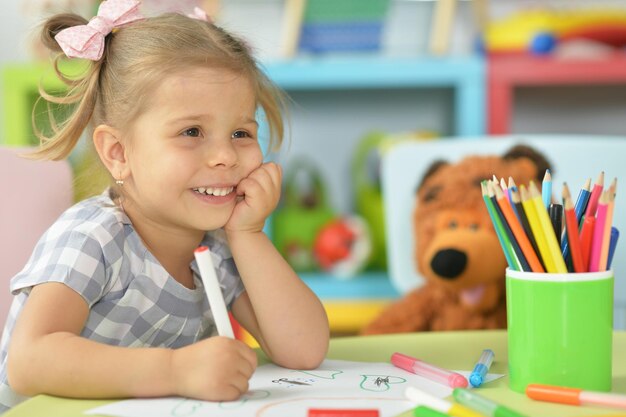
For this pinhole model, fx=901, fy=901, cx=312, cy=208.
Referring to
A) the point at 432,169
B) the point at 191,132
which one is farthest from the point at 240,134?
the point at 432,169

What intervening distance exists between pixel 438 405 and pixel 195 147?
0.34 m

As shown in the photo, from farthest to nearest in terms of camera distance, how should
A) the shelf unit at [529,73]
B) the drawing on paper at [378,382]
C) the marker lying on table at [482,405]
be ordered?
the shelf unit at [529,73]
the drawing on paper at [378,382]
the marker lying on table at [482,405]

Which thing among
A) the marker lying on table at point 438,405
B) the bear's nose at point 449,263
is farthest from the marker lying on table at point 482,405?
the bear's nose at point 449,263

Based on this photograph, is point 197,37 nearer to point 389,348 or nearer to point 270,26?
point 389,348

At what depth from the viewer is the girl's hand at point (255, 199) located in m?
0.81

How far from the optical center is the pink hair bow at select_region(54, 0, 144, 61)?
814 mm

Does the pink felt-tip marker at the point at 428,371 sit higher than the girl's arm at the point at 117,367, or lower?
lower

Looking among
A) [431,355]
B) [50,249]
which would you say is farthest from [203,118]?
[431,355]

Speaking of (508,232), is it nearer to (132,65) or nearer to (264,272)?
(264,272)

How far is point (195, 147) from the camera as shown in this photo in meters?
0.76

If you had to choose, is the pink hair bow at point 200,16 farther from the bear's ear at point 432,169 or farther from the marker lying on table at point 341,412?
the bear's ear at point 432,169

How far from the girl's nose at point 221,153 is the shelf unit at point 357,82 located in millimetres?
1210

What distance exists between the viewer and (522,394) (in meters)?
0.60

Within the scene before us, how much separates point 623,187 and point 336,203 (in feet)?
3.98
